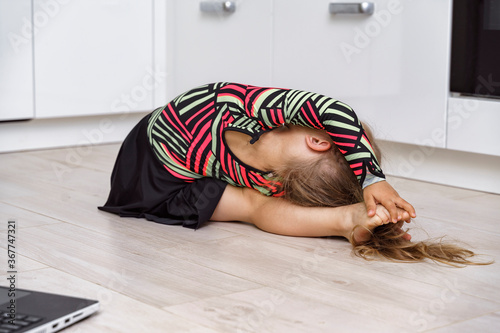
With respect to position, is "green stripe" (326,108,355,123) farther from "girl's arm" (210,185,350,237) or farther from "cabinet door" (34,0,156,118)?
"cabinet door" (34,0,156,118)

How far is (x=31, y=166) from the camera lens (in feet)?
6.48

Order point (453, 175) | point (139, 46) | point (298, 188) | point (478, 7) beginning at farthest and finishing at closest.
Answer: point (139, 46) < point (453, 175) < point (478, 7) < point (298, 188)

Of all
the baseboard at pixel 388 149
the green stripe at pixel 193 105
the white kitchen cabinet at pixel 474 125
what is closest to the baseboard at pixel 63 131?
the baseboard at pixel 388 149

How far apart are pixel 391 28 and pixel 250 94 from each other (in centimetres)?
64

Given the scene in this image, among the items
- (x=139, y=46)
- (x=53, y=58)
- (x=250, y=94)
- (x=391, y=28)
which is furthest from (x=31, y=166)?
(x=391, y=28)

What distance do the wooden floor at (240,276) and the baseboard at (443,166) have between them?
0.54 feet

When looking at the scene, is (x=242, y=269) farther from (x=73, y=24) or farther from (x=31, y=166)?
(x=73, y=24)

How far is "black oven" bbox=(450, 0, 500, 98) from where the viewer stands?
162 centimetres

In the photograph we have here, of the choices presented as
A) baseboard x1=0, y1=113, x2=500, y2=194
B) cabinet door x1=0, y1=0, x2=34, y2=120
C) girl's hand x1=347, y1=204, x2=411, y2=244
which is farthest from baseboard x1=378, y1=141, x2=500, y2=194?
cabinet door x1=0, y1=0, x2=34, y2=120

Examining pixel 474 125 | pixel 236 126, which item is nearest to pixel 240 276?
pixel 236 126

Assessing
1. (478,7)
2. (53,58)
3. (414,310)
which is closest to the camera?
(414,310)

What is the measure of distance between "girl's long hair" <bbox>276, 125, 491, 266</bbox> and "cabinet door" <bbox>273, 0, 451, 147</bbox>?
1.76 feet

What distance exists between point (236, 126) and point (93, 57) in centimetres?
114

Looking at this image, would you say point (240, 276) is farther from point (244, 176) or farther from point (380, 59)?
point (380, 59)
